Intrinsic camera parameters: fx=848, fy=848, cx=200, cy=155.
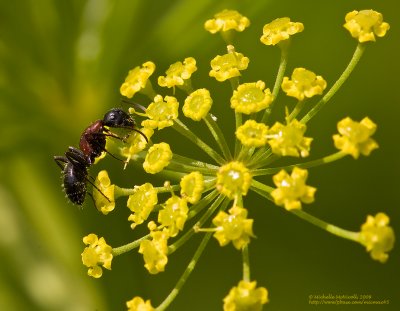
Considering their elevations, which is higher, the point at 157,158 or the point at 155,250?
the point at 157,158

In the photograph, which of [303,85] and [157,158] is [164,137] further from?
[303,85]

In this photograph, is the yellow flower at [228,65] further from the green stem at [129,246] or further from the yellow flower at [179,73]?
the green stem at [129,246]

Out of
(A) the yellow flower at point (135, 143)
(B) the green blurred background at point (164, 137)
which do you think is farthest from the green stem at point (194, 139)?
(B) the green blurred background at point (164, 137)

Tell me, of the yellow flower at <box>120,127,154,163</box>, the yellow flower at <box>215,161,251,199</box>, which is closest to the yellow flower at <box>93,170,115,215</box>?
the yellow flower at <box>120,127,154,163</box>

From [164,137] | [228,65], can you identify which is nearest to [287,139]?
[228,65]

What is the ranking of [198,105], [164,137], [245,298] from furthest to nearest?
1. [164,137]
2. [198,105]
3. [245,298]

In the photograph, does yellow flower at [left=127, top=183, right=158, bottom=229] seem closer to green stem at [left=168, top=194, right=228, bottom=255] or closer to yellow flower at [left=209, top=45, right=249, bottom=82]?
green stem at [left=168, top=194, right=228, bottom=255]
